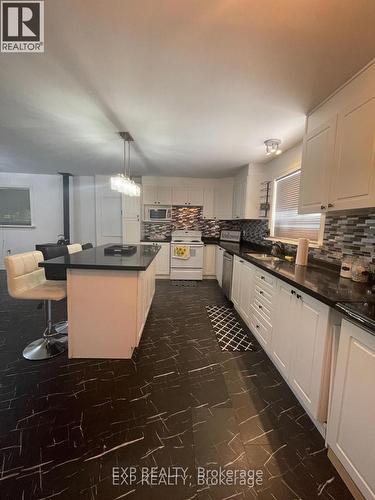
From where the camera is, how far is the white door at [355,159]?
1.44m

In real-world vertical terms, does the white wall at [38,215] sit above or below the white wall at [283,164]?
below

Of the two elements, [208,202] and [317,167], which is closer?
[317,167]

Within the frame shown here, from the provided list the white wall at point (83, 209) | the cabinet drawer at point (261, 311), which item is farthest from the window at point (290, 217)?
the white wall at point (83, 209)

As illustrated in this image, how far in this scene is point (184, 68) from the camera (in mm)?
1540

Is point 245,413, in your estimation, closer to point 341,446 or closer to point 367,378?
point 341,446

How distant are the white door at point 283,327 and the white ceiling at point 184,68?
1.52 metres

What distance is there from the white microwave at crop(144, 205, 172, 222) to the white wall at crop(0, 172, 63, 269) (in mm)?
2191

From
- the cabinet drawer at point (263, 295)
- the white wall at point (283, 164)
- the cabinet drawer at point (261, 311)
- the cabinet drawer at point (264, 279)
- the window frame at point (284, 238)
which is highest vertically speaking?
the white wall at point (283, 164)

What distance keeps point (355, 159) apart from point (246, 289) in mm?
1767

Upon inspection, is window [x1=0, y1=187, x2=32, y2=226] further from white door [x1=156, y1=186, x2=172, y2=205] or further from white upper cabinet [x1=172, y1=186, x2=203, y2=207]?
white upper cabinet [x1=172, y1=186, x2=203, y2=207]

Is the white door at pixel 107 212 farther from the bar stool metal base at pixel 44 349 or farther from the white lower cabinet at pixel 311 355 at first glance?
the white lower cabinet at pixel 311 355

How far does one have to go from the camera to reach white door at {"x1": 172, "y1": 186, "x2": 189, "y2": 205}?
522cm

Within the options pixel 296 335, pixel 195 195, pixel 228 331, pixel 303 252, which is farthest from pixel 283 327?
pixel 195 195

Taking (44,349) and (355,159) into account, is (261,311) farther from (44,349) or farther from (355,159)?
(44,349)
